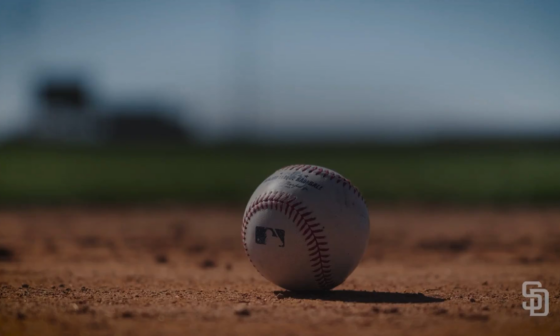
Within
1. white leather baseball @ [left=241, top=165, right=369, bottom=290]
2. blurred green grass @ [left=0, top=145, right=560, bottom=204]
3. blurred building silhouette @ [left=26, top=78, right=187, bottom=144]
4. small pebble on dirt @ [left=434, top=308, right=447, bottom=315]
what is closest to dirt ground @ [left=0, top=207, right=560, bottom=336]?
small pebble on dirt @ [left=434, top=308, right=447, bottom=315]

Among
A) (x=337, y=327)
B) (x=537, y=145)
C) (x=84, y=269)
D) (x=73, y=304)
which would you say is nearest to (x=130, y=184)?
(x=84, y=269)

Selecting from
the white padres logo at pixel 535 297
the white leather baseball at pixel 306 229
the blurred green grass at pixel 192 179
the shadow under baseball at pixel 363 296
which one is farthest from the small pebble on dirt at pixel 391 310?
the blurred green grass at pixel 192 179

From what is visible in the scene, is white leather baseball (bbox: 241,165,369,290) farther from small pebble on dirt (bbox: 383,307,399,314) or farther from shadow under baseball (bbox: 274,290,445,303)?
small pebble on dirt (bbox: 383,307,399,314)

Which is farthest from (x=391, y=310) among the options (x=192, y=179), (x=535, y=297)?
(x=192, y=179)

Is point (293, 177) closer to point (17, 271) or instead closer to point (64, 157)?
point (17, 271)

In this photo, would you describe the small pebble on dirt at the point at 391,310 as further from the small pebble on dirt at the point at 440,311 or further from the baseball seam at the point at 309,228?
the baseball seam at the point at 309,228
